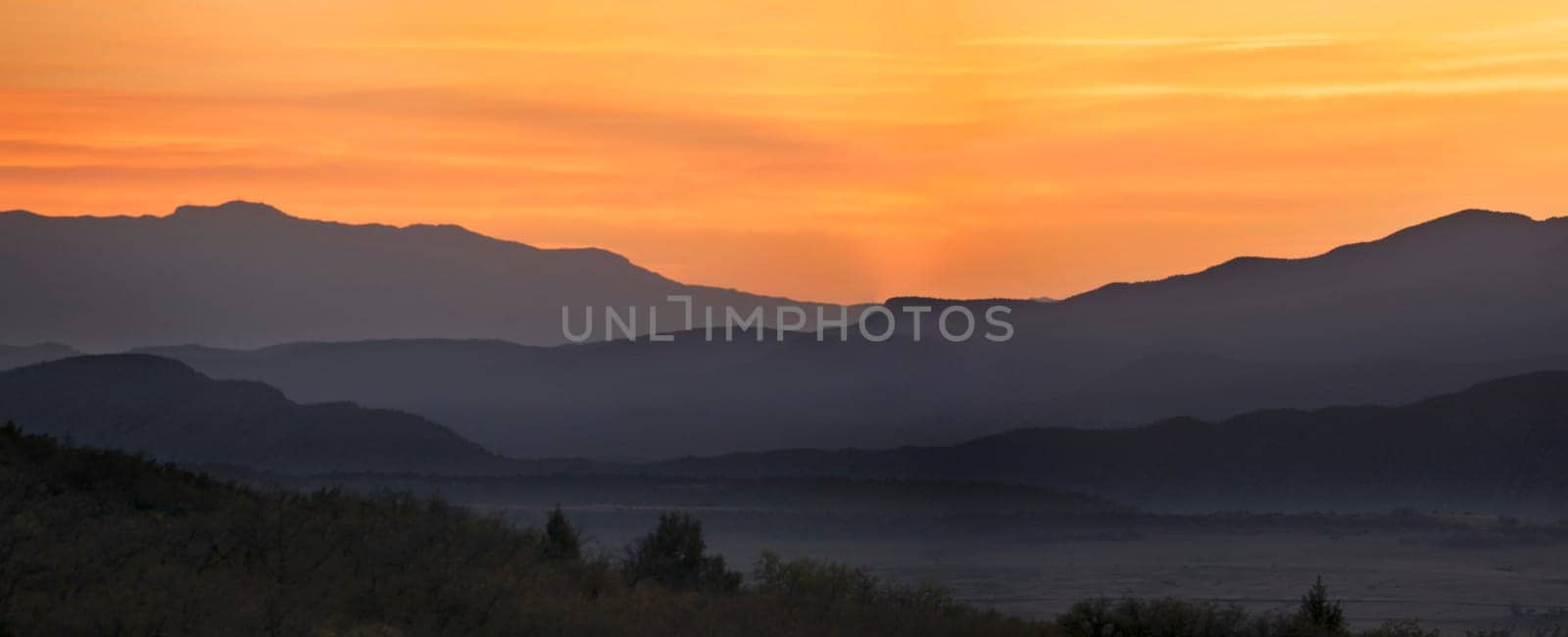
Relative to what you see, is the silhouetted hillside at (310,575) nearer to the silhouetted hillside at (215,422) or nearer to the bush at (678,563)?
the bush at (678,563)

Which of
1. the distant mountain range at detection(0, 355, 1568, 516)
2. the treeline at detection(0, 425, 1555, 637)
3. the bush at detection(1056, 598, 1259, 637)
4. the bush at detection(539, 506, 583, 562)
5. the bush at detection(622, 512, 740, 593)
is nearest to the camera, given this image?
the treeline at detection(0, 425, 1555, 637)

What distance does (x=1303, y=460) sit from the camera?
11719 centimetres

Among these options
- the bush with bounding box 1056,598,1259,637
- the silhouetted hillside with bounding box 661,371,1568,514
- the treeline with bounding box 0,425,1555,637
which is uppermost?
the silhouetted hillside with bounding box 661,371,1568,514

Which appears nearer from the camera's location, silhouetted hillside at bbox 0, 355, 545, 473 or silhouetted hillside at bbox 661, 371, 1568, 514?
silhouetted hillside at bbox 661, 371, 1568, 514

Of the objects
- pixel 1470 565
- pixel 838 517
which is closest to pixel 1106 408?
pixel 838 517

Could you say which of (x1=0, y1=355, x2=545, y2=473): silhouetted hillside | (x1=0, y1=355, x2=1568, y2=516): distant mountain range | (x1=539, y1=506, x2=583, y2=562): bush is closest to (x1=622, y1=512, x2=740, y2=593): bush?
(x1=539, y1=506, x2=583, y2=562): bush

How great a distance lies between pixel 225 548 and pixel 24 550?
142 inches

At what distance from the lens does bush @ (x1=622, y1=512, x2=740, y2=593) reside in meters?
35.2

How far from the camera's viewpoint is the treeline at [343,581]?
20.0 m

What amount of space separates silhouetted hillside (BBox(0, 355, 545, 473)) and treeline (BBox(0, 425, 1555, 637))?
97.2 m

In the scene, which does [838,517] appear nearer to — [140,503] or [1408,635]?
[1408,635]

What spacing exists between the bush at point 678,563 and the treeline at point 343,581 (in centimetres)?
20

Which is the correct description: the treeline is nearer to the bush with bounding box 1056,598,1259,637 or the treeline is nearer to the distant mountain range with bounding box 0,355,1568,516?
the bush with bounding box 1056,598,1259,637

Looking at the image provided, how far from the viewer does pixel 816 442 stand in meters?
183
